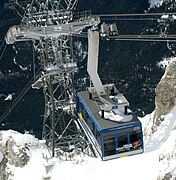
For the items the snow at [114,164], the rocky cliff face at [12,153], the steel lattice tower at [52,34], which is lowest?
the rocky cliff face at [12,153]

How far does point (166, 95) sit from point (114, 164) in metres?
13.8

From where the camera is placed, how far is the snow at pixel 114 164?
38656 millimetres

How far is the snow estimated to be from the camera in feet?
127

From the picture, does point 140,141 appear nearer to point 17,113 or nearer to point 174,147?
point 174,147

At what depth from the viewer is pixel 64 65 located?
45.0 meters

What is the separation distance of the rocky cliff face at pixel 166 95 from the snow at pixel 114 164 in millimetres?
906

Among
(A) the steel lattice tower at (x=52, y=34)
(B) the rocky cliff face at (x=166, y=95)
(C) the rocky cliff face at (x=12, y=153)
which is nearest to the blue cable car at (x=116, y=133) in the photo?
(A) the steel lattice tower at (x=52, y=34)

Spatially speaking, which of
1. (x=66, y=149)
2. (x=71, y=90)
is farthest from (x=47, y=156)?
(x=71, y=90)

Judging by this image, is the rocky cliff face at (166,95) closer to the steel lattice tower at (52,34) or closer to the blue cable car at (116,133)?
the steel lattice tower at (52,34)

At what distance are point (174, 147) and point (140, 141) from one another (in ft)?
13.3

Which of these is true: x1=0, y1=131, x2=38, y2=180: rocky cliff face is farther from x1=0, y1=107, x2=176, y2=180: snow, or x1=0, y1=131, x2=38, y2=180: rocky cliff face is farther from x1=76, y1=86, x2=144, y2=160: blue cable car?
x1=76, y1=86, x2=144, y2=160: blue cable car

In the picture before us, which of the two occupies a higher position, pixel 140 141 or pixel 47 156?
pixel 140 141

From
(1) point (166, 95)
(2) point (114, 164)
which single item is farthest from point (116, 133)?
(1) point (166, 95)

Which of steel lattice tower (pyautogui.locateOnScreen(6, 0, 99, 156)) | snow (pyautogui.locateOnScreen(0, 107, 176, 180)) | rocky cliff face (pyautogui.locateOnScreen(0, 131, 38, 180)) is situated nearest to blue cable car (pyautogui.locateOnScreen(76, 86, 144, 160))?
snow (pyautogui.locateOnScreen(0, 107, 176, 180))
